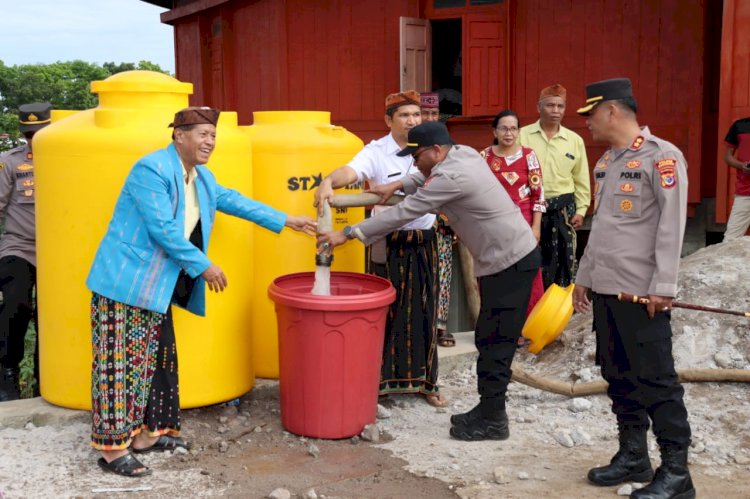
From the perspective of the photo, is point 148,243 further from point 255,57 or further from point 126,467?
point 255,57

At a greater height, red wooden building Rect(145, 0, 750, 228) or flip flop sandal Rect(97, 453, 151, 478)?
red wooden building Rect(145, 0, 750, 228)

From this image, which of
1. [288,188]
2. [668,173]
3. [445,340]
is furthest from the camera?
[445,340]

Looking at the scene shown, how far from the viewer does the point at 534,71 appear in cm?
976

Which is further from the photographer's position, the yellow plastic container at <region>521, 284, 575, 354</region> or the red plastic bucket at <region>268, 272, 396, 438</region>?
the yellow plastic container at <region>521, 284, 575, 354</region>

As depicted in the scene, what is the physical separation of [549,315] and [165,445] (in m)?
2.75

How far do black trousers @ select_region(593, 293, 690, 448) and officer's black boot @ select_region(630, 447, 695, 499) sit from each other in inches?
1.7

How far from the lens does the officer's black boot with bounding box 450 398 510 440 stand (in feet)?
15.1

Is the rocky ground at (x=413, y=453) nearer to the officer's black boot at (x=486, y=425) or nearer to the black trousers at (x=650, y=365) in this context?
the officer's black boot at (x=486, y=425)

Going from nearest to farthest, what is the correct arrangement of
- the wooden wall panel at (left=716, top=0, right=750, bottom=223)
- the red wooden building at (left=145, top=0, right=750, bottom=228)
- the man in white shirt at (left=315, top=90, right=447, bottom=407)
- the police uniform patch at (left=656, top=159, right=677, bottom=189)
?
the police uniform patch at (left=656, top=159, right=677, bottom=189)
the man in white shirt at (left=315, top=90, right=447, bottom=407)
the wooden wall panel at (left=716, top=0, right=750, bottom=223)
the red wooden building at (left=145, top=0, right=750, bottom=228)

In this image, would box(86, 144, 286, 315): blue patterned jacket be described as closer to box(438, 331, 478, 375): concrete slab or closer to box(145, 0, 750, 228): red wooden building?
box(438, 331, 478, 375): concrete slab

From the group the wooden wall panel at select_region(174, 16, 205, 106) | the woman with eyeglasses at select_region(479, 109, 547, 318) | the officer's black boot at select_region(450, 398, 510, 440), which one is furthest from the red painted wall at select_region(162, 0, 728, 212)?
the officer's black boot at select_region(450, 398, 510, 440)

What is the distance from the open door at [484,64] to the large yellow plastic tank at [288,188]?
4.76 m

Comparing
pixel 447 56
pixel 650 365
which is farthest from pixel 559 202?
pixel 447 56

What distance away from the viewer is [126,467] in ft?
13.4
